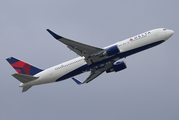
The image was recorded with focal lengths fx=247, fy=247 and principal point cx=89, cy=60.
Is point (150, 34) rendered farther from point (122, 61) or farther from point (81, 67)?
point (81, 67)

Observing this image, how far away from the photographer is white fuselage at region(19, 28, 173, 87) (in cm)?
4009

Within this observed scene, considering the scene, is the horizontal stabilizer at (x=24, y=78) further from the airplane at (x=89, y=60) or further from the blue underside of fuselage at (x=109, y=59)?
the blue underside of fuselage at (x=109, y=59)

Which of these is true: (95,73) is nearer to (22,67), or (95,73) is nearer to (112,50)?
(112,50)

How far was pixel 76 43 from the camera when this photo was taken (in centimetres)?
3794

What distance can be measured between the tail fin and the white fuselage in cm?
174

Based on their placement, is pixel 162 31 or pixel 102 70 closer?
pixel 162 31

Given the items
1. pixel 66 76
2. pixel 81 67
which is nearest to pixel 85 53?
pixel 81 67

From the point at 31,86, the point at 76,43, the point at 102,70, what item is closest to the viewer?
A: the point at 76,43

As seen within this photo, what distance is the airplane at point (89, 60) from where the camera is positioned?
131 ft

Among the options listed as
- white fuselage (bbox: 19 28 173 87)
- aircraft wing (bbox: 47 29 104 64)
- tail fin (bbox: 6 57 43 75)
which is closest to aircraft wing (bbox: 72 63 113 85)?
white fuselage (bbox: 19 28 173 87)

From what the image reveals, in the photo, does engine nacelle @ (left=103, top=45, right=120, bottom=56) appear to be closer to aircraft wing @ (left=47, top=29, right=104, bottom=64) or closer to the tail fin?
aircraft wing @ (left=47, top=29, right=104, bottom=64)

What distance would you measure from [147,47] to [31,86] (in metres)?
21.0

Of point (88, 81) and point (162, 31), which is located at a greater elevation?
point (162, 31)

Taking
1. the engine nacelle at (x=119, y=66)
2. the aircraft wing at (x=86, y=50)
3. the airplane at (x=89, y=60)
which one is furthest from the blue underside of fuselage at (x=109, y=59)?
the engine nacelle at (x=119, y=66)
